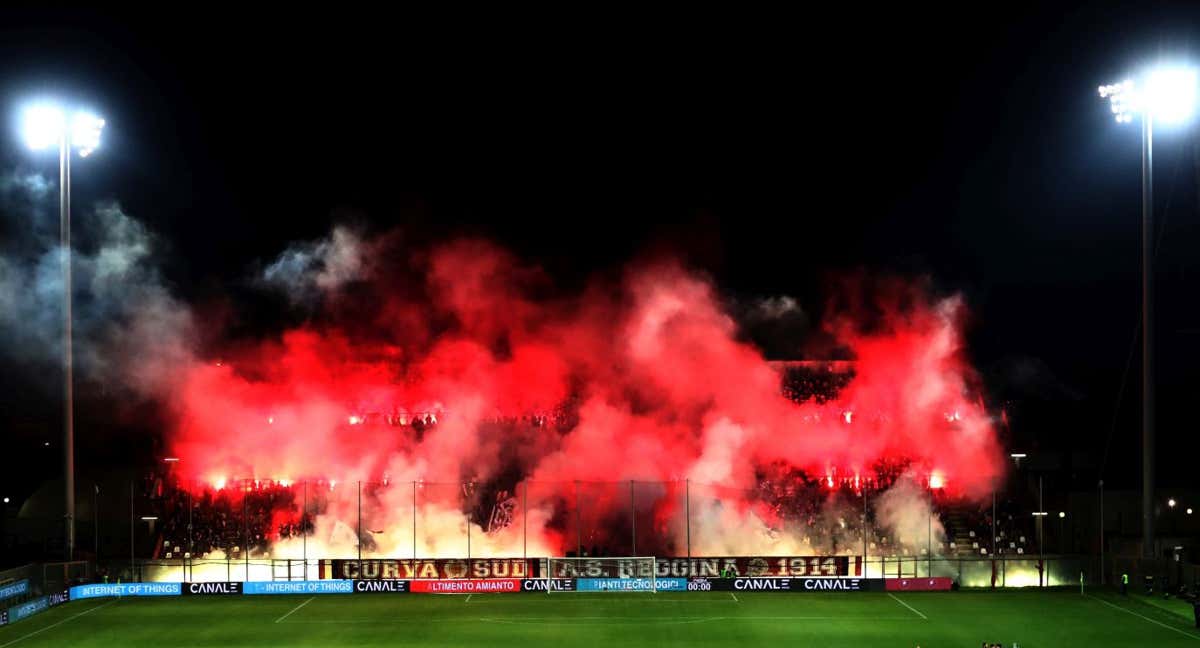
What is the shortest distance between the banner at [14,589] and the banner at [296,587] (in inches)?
261

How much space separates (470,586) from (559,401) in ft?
41.3

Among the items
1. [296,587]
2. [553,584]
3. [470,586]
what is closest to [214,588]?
[296,587]

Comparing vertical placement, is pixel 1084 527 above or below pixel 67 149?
below

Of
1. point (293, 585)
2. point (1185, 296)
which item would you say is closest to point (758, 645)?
point (293, 585)

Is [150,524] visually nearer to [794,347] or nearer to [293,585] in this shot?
[293,585]

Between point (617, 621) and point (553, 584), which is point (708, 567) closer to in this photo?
point (553, 584)

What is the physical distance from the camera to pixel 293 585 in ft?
124

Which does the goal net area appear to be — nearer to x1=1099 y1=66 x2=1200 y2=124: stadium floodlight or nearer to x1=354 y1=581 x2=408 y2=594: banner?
x1=354 y1=581 x2=408 y2=594: banner

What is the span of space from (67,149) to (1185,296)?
38672 millimetres

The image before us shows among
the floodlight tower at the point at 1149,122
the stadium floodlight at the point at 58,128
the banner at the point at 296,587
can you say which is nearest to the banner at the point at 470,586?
the banner at the point at 296,587

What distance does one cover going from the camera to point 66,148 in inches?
1396

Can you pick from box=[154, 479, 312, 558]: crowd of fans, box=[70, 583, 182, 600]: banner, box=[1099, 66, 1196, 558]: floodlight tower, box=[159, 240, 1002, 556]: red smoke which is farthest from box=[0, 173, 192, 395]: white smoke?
box=[1099, 66, 1196, 558]: floodlight tower

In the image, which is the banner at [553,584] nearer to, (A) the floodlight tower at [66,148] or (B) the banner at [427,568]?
(B) the banner at [427,568]

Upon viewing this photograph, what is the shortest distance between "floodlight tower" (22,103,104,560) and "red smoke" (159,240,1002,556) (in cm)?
950
